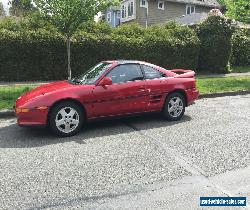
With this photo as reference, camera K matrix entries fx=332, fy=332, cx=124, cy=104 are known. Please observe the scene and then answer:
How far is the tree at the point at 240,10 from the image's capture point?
15317mm

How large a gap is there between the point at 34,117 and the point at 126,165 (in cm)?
225

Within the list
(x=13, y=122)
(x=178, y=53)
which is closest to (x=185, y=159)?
(x=13, y=122)

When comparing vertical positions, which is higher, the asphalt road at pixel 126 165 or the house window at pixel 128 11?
the house window at pixel 128 11

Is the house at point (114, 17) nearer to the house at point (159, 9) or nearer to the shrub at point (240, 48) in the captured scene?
the house at point (159, 9)

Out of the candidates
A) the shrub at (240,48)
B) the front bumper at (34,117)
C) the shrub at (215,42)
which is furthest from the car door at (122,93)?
the shrub at (240,48)

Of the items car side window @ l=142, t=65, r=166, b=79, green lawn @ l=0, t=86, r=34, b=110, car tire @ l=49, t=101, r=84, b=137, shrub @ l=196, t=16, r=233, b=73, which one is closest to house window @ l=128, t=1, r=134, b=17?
shrub @ l=196, t=16, r=233, b=73

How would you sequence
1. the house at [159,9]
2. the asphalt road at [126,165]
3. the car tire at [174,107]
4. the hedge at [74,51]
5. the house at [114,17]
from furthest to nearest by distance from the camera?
the house at [114,17] < the house at [159,9] < the hedge at [74,51] < the car tire at [174,107] < the asphalt road at [126,165]

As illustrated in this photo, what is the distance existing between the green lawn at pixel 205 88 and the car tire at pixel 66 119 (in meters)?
2.86

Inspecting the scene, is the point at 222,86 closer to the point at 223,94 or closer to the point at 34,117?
the point at 223,94

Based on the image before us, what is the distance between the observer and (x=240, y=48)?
63.9 ft

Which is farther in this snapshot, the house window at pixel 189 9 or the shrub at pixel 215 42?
the house window at pixel 189 9

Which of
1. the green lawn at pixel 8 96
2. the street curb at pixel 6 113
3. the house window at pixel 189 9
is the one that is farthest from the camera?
the house window at pixel 189 9

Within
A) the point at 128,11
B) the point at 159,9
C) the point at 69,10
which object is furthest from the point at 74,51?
the point at 128,11

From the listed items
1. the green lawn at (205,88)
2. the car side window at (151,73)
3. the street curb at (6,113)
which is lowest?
the street curb at (6,113)
